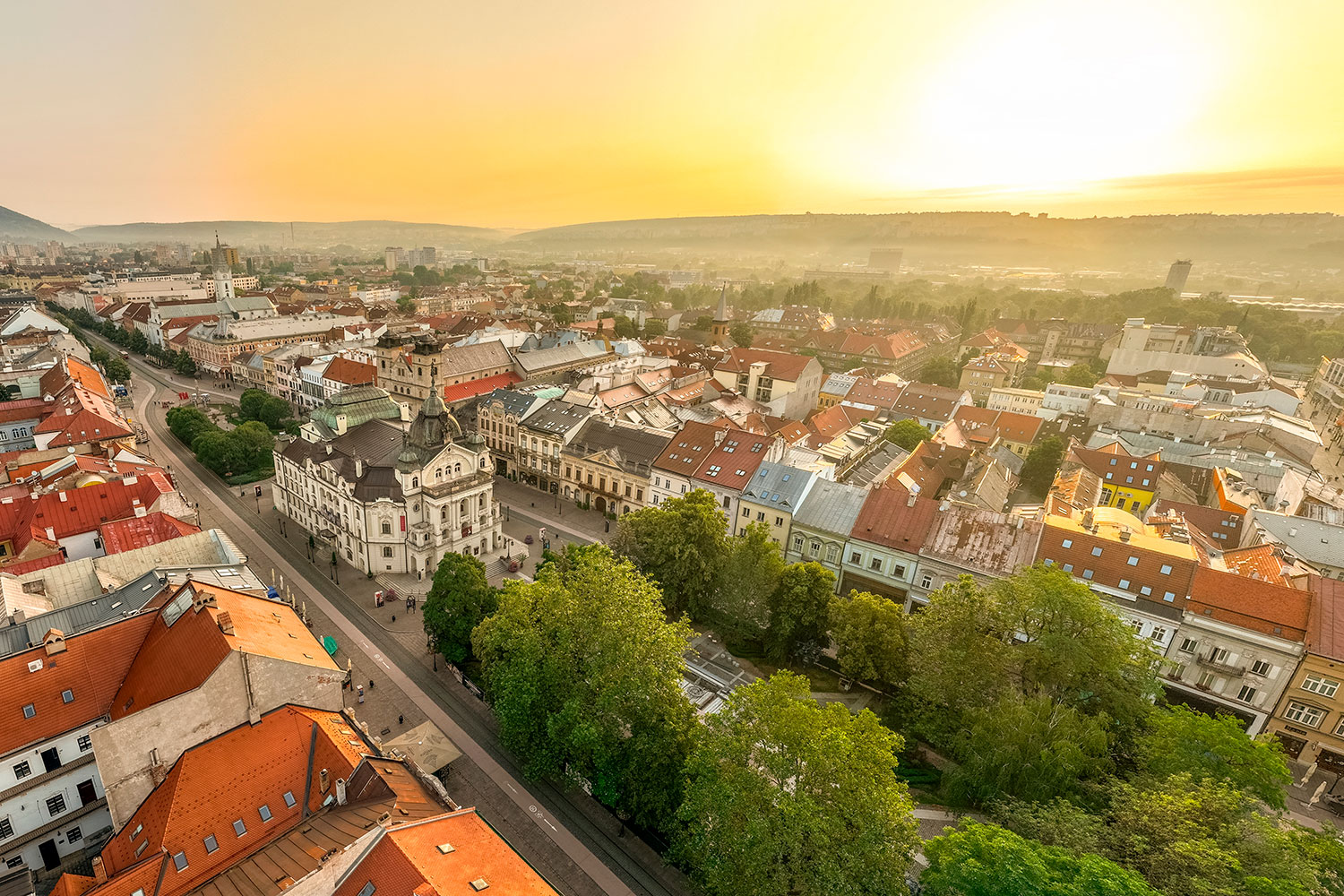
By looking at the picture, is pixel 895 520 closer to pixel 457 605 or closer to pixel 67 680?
pixel 457 605

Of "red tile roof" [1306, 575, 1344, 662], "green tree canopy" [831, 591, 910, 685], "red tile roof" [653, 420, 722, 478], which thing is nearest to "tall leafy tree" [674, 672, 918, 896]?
"green tree canopy" [831, 591, 910, 685]

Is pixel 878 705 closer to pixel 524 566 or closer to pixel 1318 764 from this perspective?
pixel 1318 764

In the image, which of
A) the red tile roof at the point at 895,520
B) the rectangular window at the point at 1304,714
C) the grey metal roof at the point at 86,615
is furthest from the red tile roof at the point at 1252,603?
the grey metal roof at the point at 86,615

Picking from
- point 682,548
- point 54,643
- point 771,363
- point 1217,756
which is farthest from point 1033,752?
point 771,363

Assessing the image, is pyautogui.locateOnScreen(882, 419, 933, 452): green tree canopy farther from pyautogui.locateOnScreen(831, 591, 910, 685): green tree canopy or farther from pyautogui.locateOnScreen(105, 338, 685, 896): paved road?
Result: pyautogui.locateOnScreen(105, 338, 685, 896): paved road

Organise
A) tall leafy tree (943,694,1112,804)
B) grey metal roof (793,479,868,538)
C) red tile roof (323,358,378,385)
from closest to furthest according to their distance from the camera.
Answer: tall leafy tree (943,694,1112,804)
grey metal roof (793,479,868,538)
red tile roof (323,358,378,385)

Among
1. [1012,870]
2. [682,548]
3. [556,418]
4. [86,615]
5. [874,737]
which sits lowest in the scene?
[86,615]
